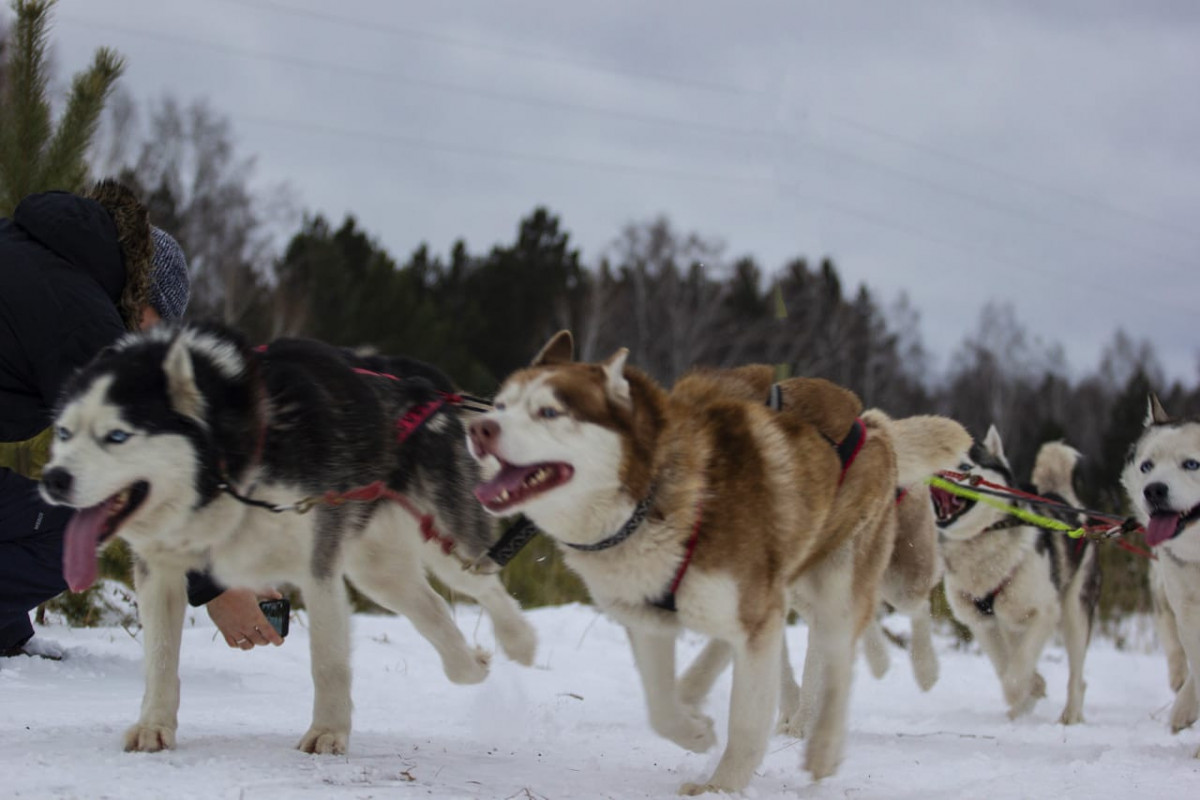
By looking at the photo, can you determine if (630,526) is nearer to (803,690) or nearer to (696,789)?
(696,789)

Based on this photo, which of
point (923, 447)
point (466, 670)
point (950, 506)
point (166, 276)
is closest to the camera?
point (166, 276)

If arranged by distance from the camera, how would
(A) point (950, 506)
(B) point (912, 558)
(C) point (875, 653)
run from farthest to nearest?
(A) point (950, 506), (C) point (875, 653), (B) point (912, 558)

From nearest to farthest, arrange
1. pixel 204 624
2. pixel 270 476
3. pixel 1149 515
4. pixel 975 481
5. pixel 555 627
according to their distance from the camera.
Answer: pixel 270 476 < pixel 1149 515 < pixel 975 481 < pixel 204 624 < pixel 555 627

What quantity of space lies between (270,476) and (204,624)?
3246mm

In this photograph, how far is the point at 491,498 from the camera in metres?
2.77

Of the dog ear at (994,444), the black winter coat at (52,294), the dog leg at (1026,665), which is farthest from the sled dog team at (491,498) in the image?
the dog ear at (994,444)

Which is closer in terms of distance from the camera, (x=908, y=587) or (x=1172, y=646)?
(x=908, y=587)

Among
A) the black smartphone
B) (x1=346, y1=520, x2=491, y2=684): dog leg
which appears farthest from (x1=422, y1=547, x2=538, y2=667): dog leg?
the black smartphone

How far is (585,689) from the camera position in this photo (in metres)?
5.56

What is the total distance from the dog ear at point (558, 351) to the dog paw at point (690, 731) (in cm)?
109

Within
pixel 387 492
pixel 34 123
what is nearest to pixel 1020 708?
pixel 387 492

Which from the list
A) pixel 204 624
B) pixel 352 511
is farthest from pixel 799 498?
pixel 204 624

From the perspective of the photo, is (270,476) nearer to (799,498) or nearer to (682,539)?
(682,539)

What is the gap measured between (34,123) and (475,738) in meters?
3.49
